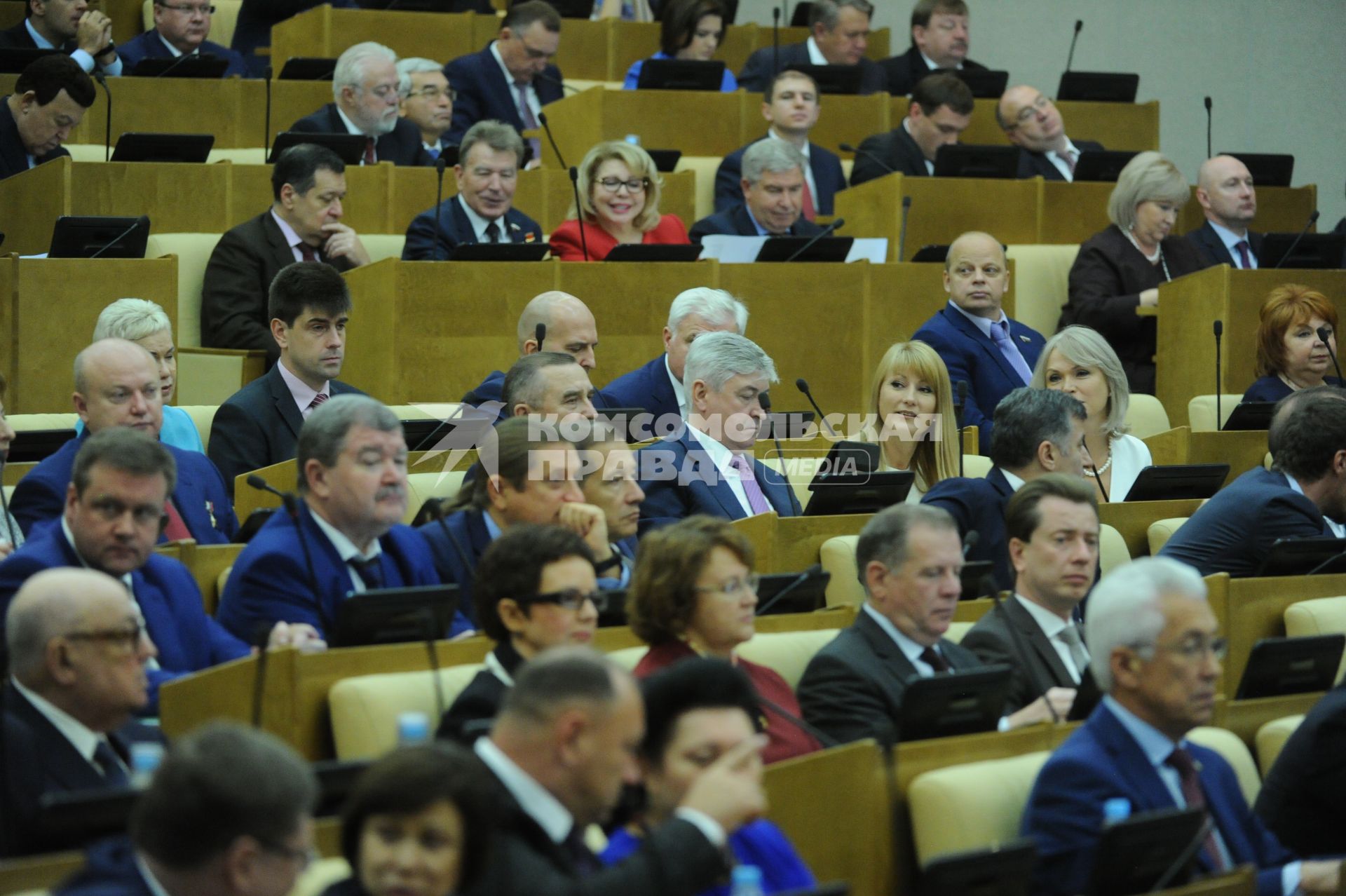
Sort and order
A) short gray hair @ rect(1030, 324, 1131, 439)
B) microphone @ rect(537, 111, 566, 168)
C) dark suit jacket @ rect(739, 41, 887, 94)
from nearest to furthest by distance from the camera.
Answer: short gray hair @ rect(1030, 324, 1131, 439)
microphone @ rect(537, 111, 566, 168)
dark suit jacket @ rect(739, 41, 887, 94)

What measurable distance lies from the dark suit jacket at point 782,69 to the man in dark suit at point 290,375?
396 centimetres

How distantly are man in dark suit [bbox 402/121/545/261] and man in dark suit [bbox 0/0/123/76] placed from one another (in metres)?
1.81

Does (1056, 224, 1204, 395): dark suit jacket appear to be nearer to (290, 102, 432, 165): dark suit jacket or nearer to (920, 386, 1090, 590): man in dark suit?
(920, 386, 1090, 590): man in dark suit

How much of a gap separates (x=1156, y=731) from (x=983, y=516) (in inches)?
54.9

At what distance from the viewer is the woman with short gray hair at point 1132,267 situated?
643cm

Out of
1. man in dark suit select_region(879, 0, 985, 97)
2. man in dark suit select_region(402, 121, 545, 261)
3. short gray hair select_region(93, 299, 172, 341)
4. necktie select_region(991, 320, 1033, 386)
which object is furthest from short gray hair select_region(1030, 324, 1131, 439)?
man in dark suit select_region(879, 0, 985, 97)

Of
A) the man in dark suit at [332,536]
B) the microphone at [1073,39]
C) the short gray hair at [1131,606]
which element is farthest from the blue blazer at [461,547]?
the microphone at [1073,39]

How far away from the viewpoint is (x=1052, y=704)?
124 inches

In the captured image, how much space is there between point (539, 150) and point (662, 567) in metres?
4.97

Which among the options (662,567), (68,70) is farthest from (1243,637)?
(68,70)

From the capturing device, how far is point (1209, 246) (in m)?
6.82

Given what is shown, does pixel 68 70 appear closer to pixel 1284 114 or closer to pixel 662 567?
pixel 662 567

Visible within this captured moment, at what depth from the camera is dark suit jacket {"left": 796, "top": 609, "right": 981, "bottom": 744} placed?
3.05 m

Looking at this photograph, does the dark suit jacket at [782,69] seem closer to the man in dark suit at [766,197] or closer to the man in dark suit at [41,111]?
the man in dark suit at [766,197]
